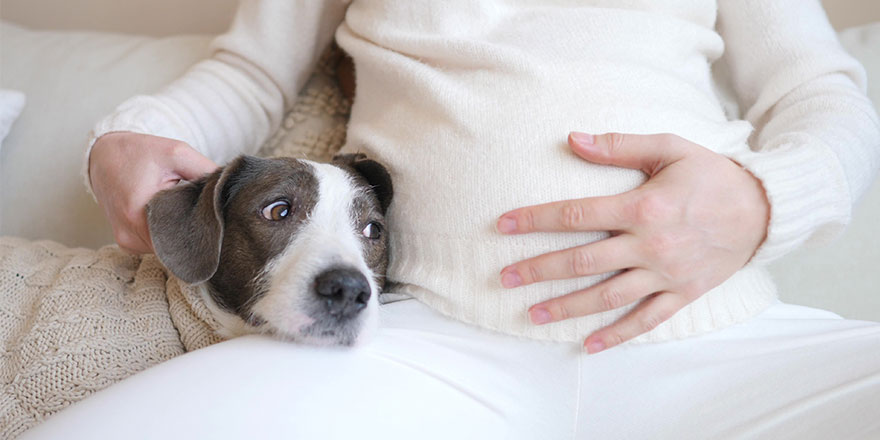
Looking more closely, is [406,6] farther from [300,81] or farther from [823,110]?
[823,110]

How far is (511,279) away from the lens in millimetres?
989

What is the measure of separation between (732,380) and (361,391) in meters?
0.59

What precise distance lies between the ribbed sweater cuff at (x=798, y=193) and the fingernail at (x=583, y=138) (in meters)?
0.25

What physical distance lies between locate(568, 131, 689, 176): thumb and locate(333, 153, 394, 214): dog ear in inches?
16.0

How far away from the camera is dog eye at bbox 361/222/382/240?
1.21m

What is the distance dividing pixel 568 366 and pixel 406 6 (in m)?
0.74

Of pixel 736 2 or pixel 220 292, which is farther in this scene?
pixel 736 2

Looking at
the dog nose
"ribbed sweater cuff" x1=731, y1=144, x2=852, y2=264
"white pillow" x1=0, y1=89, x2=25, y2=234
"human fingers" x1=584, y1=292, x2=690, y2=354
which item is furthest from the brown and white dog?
"ribbed sweater cuff" x1=731, y1=144, x2=852, y2=264

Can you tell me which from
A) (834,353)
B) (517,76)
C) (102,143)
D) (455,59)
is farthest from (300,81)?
(834,353)

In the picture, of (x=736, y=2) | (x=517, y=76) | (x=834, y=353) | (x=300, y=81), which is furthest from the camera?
(x=300, y=81)

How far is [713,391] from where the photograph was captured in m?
1.00

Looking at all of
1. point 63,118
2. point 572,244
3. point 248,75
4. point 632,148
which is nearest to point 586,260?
point 572,244

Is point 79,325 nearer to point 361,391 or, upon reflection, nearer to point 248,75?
point 361,391

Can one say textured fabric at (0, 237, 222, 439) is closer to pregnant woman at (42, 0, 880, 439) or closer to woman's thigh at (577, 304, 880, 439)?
pregnant woman at (42, 0, 880, 439)
